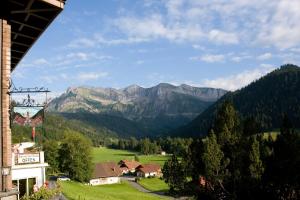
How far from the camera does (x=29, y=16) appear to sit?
663 inches

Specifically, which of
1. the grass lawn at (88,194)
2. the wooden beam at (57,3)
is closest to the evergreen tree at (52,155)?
the grass lawn at (88,194)

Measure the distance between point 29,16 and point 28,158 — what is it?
1316cm

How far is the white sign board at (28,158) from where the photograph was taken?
2723 centimetres

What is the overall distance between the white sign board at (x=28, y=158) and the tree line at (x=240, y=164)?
10823 millimetres

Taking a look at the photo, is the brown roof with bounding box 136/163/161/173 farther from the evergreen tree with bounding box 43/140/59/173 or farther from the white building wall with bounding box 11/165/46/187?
the white building wall with bounding box 11/165/46/187

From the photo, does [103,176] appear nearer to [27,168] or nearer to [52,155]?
[52,155]

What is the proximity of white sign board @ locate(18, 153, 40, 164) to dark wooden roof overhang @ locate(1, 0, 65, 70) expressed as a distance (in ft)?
31.5

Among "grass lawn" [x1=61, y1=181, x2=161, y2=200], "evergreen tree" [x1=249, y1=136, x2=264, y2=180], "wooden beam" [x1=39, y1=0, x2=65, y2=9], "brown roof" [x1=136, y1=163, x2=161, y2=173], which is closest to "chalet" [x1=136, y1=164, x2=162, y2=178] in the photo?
"brown roof" [x1=136, y1=163, x2=161, y2=173]

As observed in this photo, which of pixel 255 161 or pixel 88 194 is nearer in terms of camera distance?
pixel 88 194

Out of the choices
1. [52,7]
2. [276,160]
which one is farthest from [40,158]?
[276,160]

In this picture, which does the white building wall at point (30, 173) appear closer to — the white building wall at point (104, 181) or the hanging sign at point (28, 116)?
the hanging sign at point (28, 116)

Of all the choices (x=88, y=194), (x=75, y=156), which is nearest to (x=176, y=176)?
(x=75, y=156)

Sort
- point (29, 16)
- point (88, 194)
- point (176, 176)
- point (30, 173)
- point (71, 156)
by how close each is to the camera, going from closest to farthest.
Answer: point (29, 16), point (30, 173), point (88, 194), point (71, 156), point (176, 176)

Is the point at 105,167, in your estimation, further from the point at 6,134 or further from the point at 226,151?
the point at 6,134
